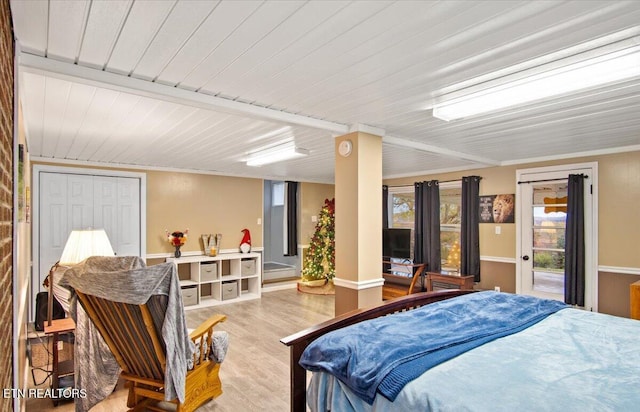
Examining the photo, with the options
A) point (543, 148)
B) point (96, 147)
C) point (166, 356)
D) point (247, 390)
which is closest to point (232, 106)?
point (166, 356)

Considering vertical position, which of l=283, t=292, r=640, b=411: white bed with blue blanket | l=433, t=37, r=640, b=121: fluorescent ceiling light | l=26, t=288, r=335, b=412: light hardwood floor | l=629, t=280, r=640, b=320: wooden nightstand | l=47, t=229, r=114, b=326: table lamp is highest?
l=433, t=37, r=640, b=121: fluorescent ceiling light

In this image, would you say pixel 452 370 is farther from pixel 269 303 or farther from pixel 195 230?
pixel 195 230

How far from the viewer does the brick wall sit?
1.29 m

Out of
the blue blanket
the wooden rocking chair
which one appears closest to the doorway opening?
the wooden rocking chair

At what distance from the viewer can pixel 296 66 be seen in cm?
205

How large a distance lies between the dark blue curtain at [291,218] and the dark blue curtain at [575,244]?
478 centimetres

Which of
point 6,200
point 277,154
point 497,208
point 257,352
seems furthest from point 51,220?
point 497,208

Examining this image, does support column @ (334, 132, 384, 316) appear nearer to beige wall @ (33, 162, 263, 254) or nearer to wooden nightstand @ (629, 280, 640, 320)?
wooden nightstand @ (629, 280, 640, 320)

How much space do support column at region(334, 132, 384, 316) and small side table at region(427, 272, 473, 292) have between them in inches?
104

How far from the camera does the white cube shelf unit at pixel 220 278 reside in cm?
598

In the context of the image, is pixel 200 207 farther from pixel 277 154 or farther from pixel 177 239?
pixel 277 154

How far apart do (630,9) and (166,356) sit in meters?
2.96

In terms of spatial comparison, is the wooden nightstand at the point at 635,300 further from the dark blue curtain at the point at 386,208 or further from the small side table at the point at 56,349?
the small side table at the point at 56,349

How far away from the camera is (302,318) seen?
5.19 m
